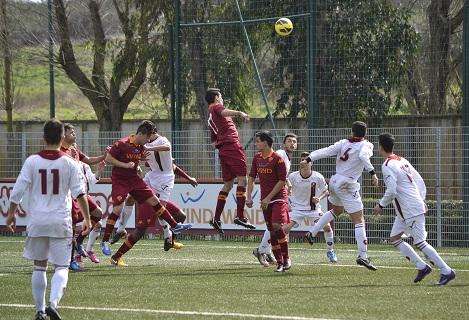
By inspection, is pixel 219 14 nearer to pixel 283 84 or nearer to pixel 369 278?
pixel 283 84

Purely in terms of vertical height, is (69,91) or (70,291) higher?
(69,91)

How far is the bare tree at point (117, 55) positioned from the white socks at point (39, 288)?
22.7 m

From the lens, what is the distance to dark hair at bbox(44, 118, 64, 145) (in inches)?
464

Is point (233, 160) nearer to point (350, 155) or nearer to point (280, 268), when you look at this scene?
point (350, 155)

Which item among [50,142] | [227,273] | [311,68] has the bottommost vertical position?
[227,273]

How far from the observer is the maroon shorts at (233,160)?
18219 millimetres

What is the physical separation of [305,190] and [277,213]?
3.67 metres

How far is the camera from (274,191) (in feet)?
54.9

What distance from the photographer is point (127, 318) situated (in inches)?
466

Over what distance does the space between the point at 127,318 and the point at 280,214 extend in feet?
17.7

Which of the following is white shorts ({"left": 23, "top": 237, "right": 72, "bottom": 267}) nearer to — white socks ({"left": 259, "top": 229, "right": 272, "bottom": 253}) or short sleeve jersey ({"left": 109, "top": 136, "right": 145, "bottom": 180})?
short sleeve jersey ({"left": 109, "top": 136, "right": 145, "bottom": 180})

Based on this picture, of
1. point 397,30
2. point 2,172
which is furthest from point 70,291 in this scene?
point 397,30

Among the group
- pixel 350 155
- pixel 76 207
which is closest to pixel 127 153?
pixel 76 207

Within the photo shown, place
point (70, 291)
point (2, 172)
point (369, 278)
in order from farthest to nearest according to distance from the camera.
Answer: point (2, 172) < point (369, 278) < point (70, 291)
